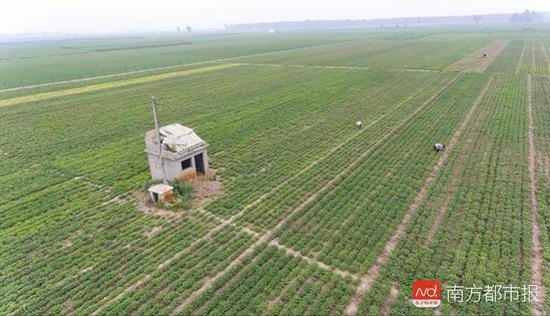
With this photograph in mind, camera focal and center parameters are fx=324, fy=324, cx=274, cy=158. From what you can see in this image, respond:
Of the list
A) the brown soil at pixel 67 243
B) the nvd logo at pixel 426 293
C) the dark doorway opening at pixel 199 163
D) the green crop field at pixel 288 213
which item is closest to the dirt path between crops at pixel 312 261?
the green crop field at pixel 288 213

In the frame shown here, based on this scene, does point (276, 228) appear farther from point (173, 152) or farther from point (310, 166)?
point (173, 152)

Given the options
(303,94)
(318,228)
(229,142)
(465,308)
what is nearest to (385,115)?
(303,94)

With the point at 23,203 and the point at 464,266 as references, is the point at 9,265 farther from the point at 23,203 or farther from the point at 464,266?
the point at 464,266

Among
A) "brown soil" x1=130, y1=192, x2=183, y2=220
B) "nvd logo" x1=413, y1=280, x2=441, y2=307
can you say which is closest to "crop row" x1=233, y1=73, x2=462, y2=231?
"brown soil" x1=130, y1=192, x2=183, y2=220

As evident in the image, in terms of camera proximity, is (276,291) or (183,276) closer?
(276,291)

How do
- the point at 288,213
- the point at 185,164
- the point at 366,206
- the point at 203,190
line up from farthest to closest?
the point at 185,164, the point at 203,190, the point at 366,206, the point at 288,213

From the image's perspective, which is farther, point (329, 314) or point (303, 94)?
point (303, 94)

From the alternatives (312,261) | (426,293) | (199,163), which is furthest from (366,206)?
(199,163)
